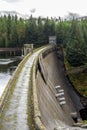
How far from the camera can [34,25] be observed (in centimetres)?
18238

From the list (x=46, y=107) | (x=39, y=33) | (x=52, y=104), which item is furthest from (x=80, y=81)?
(x=39, y=33)

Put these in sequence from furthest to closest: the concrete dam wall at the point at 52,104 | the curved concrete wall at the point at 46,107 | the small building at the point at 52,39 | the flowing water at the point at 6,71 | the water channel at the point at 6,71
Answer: the small building at the point at 52,39 → the water channel at the point at 6,71 → the flowing water at the point at 6,71 → the concrete dam wall at the point at 52,104 → the curved concrete wall at the point at 46,107

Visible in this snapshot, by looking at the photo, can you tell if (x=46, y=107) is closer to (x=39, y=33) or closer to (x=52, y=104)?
(x=52, y=104)

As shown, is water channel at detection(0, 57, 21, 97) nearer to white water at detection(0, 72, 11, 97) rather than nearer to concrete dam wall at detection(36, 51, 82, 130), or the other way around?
white water at detection(0, 72, 11, 97)

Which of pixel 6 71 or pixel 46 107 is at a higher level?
pixel 46 107

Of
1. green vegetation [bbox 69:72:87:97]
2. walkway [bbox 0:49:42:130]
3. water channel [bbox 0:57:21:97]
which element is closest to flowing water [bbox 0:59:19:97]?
water channel [bbox 0:57:21:97]

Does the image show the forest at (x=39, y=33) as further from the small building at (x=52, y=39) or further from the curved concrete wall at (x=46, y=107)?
the curved concrete wall at (x=46, y=107)

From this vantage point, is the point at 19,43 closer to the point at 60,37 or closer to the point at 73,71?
the point at 60,37

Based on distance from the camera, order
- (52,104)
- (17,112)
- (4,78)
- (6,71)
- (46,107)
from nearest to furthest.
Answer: (17,112) → (46,107) → (52,104) → (4,78) → (6,71)

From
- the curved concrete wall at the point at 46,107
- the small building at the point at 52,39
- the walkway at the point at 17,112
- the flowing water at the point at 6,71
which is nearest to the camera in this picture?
the walkway at the point at 17,112

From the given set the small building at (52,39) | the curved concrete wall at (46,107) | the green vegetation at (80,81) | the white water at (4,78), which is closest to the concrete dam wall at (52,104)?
the curved concrete wall at (46,107)

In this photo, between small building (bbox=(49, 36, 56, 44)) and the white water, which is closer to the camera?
the white water

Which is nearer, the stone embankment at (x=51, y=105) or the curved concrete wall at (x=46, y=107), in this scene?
the curved concrete wall at (x=46, y=107)

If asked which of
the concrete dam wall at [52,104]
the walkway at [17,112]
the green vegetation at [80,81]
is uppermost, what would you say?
the walkway at [17,112]
